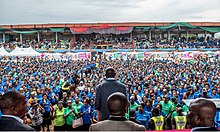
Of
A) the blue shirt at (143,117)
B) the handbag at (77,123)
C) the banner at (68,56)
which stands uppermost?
the banner at (68,56)

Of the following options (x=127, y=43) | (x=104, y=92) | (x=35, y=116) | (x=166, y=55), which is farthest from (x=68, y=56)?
(x=104, y=92)

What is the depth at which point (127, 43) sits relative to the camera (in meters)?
34.1

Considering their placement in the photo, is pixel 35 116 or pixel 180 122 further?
pixel 35 116

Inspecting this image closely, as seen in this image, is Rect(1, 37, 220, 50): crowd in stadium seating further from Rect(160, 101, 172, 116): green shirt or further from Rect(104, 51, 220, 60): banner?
Rect(160, 101, 172, 116): green shirt

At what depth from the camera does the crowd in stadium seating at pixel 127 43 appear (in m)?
31.8

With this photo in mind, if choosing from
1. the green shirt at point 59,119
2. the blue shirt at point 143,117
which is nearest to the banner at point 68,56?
the green shirt at point 59,119

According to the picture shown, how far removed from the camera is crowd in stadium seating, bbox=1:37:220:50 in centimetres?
3184

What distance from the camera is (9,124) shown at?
200cm

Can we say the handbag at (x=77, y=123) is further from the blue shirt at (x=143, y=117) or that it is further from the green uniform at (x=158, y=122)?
the green uniform at (x=158, y=122)

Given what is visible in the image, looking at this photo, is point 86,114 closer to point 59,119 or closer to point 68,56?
point 59,119

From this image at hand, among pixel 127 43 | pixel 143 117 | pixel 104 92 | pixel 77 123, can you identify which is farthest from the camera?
pixel 127 43

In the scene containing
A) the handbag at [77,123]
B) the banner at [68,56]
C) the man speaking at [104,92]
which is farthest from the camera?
the banner at [68,56]

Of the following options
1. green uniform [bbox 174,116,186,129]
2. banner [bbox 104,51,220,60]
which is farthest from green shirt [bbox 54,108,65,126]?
banner [bbox 104,51,220,60]

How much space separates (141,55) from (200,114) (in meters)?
21.8
